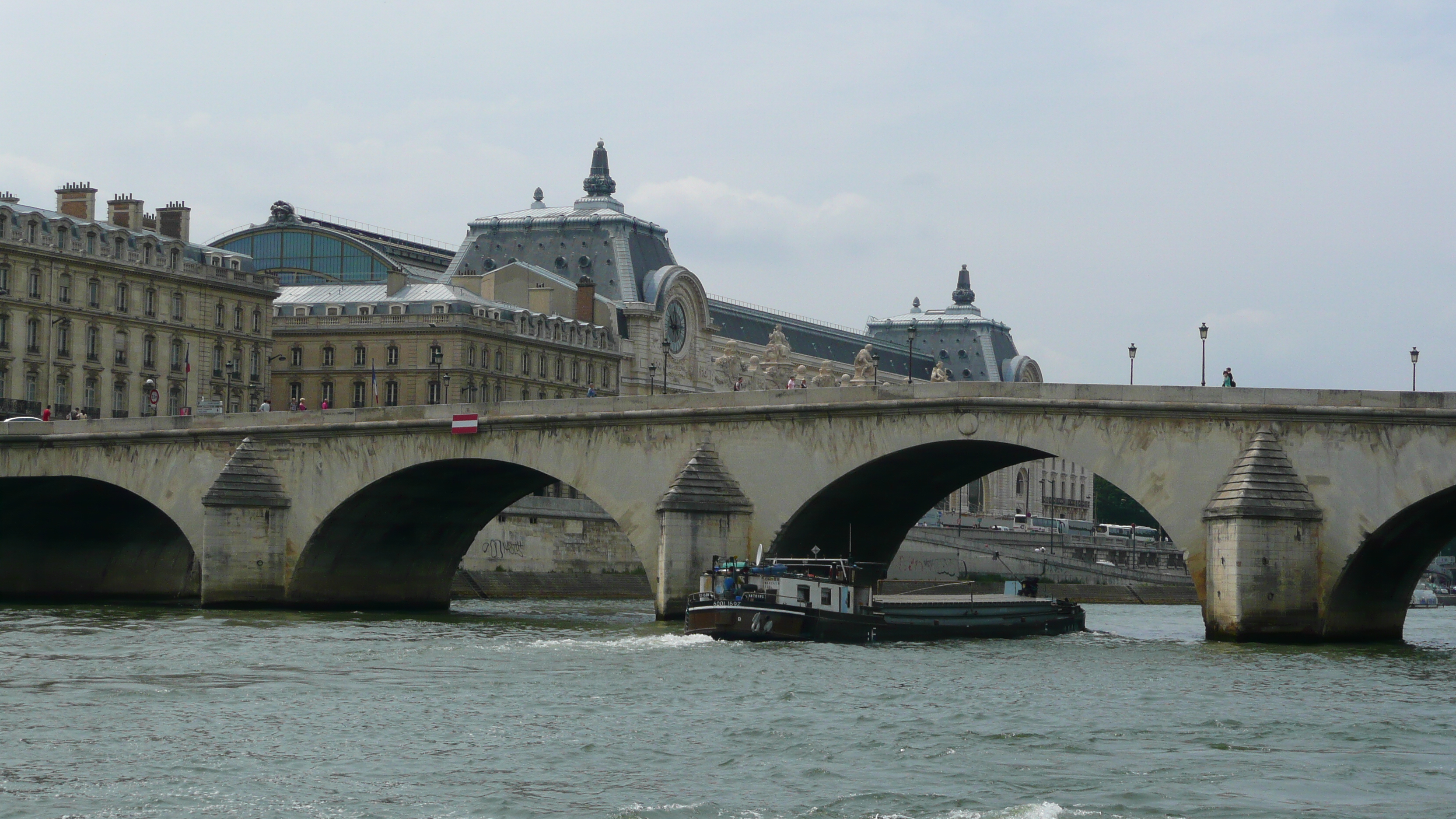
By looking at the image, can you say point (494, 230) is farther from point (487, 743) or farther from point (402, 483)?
point (487, 743)

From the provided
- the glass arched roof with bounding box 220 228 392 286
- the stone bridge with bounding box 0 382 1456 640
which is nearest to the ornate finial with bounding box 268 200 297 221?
the glass arched roof with bounding box 220 228 392 286

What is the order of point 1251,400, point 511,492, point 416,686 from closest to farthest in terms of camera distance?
point 416,686, point 1251,400, point 511,492

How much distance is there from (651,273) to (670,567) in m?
82.2

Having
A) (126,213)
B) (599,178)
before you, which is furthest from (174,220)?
(599,178)

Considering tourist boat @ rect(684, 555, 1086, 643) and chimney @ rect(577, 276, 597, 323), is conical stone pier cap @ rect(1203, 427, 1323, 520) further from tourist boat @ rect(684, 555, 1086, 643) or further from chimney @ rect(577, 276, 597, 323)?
chimney @ rect(577, 276, 597, 323)

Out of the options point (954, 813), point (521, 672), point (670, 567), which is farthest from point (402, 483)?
point (954, 813)

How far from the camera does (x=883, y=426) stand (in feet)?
202

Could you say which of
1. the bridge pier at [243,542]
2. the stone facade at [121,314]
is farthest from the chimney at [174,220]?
the bridge pier at [243,542]

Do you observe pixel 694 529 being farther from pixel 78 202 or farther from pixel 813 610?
pixel 78 202

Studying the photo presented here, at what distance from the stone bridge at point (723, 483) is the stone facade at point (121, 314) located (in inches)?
734

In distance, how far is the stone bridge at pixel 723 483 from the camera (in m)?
55.9

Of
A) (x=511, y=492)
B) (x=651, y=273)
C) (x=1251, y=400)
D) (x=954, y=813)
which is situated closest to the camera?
(x=954, y=813)

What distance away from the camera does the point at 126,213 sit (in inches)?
4168

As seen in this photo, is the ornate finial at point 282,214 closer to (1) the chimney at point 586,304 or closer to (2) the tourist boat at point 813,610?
(1) the chimney at point 586,304
